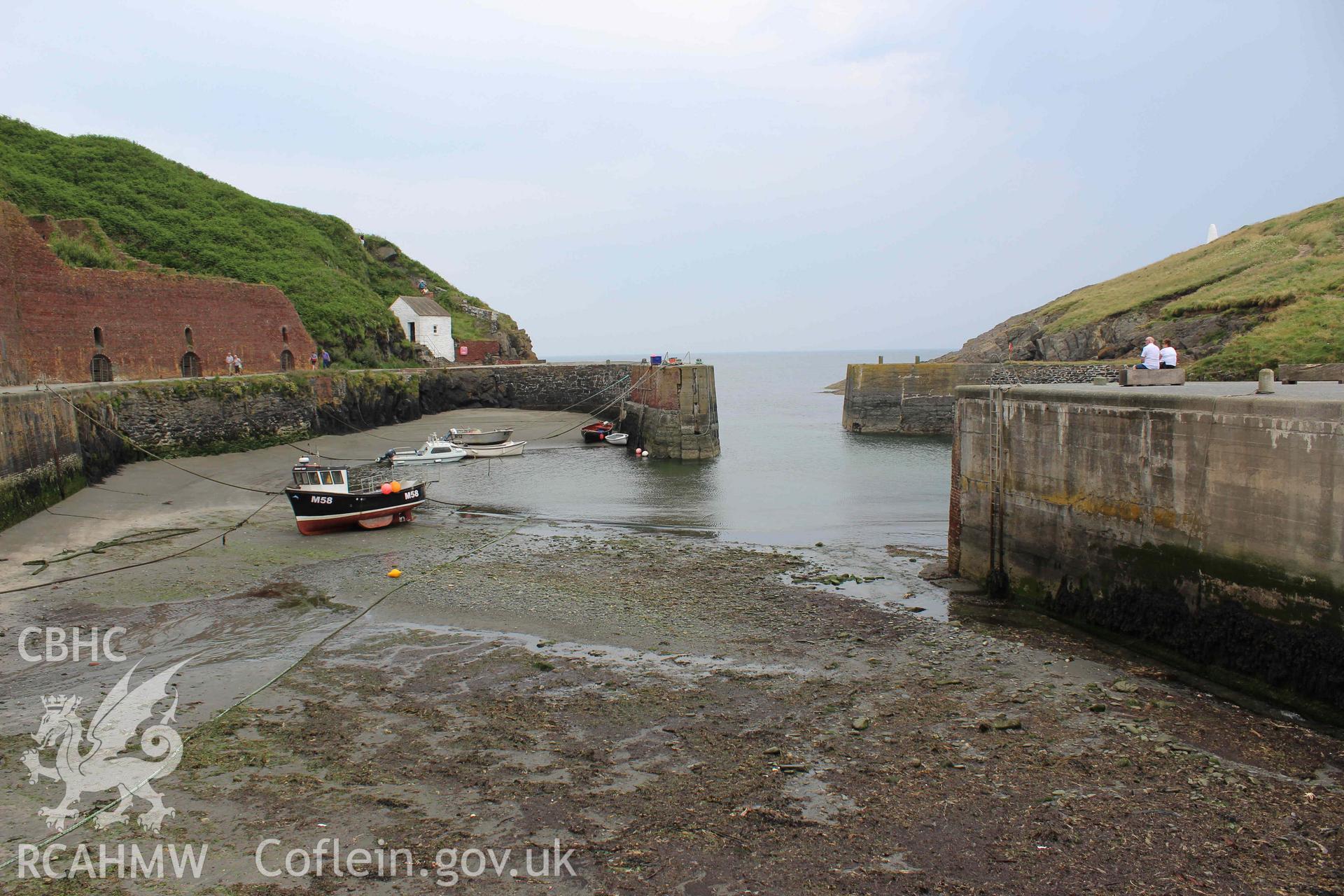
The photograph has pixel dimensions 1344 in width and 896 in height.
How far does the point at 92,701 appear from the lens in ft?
33.8

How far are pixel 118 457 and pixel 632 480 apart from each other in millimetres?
17148

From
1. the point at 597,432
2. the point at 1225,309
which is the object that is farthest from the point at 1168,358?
the point at 597,432

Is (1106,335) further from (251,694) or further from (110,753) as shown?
(110,753)

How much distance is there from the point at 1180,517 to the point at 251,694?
12641mm

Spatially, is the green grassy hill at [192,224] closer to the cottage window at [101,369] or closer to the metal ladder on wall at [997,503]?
the cottage window at [101,369]

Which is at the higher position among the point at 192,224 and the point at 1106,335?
the point at 192,224

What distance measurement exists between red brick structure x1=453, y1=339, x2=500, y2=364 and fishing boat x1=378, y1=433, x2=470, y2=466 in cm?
2448

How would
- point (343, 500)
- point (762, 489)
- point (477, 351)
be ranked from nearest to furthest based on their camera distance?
point (343, 500), point (762, 489), point (477, 351)

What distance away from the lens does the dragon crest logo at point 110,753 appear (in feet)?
25.0

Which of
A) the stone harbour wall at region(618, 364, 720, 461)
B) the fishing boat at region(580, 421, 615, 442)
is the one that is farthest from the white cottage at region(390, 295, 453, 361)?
the stone harbour wall at region(618, 364, 720, 461)

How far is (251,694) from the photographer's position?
34.6 ft

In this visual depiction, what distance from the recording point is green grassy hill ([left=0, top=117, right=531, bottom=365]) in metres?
47.2

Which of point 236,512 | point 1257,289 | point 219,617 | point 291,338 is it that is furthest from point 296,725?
point 1257,289

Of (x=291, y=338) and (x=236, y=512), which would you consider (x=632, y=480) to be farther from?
(x=291, y=338)
